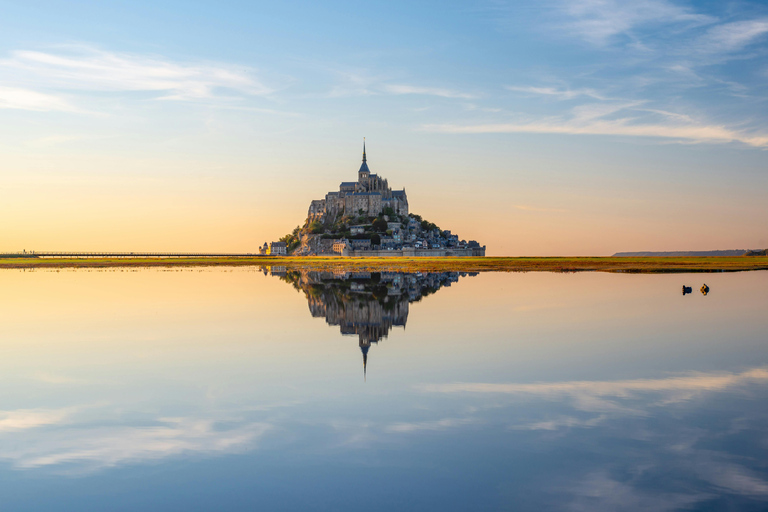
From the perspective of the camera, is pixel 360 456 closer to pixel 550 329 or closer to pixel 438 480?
pixel 438 480

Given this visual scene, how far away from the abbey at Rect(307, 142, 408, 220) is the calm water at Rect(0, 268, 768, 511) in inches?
5981

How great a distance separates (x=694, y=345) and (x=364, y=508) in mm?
14179

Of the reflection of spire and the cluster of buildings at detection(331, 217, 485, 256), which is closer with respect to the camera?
the reflection of spire

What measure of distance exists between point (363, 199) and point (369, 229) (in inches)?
582

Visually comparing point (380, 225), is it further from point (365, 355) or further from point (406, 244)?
point (365, 355)

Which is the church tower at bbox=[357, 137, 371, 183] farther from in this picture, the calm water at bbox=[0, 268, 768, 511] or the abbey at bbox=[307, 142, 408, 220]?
the calm water at bbox=[0, 268, 768, 511]

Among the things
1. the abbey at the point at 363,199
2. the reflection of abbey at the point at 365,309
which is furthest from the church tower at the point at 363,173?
the reflection of abbey at the point at 365,309

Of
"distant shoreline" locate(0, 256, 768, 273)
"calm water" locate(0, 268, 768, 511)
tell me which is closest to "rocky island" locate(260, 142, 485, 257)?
"distant shoreline" locate(0, 256, 768, 273)

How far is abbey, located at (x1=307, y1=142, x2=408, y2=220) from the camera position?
568ft

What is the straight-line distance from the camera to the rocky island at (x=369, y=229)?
158m

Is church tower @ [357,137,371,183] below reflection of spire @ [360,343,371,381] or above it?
above

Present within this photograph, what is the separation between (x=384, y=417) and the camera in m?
10.1

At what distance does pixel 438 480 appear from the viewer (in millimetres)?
7461

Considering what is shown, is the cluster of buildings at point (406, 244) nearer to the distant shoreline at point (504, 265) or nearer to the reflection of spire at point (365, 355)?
the distant shoreline at point (504, 265)
